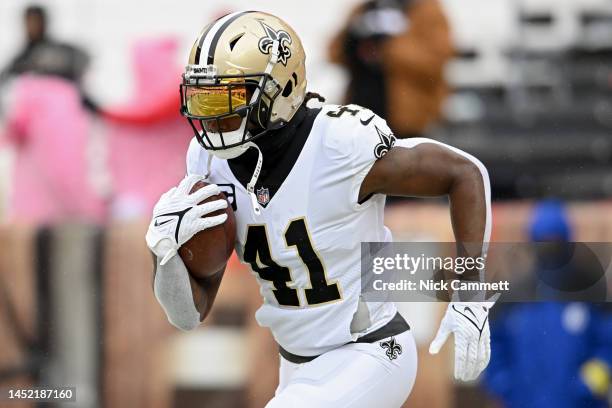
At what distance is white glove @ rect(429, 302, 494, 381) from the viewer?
379 cm

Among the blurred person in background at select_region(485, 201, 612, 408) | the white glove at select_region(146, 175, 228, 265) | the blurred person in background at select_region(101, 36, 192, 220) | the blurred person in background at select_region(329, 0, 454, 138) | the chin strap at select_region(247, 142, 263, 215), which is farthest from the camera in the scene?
the blurred person in background at select_region(329, 0, 454, 138)

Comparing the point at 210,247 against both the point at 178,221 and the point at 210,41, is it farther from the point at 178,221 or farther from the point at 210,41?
the point at 210,41

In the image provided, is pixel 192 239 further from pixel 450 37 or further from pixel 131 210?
pixel 450 37

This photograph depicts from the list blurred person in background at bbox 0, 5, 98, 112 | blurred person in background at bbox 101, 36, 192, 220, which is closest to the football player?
blurred person in background at bbox 101, 36, 192, 220

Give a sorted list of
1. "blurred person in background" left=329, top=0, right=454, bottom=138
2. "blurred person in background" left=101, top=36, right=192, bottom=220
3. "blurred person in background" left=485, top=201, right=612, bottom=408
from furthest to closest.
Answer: "blurred person in background" left=329, top=0, right=454, bottom=138 < "blurred person in background" left=101, top=36, right=192, bottom=220 < "blurred person in background" left=485, top=201, right=612, bottom=408

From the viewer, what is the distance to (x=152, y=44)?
22.0 feet

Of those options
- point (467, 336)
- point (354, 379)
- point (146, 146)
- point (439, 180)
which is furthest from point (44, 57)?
point (467, 336)

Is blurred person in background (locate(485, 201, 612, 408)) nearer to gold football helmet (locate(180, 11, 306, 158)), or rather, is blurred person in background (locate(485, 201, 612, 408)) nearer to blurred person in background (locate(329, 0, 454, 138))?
blurred person in background (locate(329, 0, 454, 138))

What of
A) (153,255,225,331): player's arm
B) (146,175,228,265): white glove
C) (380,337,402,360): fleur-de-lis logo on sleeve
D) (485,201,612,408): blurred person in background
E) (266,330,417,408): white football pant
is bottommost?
(485,201,612,408): blurred person in background

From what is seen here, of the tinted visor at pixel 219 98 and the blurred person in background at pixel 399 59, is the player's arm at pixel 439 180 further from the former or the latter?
the blurred person in background at pixel 399 59

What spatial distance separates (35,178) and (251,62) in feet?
9.90

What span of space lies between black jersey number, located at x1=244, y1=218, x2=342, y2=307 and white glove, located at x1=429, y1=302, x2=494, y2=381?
1.12ft

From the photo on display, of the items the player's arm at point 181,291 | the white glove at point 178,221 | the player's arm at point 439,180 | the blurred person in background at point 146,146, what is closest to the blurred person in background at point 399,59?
the blurred person in background at point 146,146

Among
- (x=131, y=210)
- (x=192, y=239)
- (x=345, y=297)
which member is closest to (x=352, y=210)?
(x=345, y=297)
